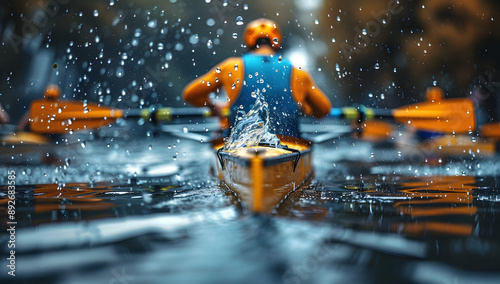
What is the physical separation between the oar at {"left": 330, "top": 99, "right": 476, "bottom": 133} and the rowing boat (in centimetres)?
188

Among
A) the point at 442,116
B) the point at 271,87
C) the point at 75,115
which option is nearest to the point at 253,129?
the point at 271,87

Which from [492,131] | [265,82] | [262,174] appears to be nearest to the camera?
[262,174]

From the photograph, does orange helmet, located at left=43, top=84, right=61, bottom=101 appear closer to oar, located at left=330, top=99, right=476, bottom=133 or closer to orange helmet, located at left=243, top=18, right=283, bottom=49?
orange helmet, located at left=243, top=18, right=283, bottom=49

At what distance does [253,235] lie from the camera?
5.70 ft

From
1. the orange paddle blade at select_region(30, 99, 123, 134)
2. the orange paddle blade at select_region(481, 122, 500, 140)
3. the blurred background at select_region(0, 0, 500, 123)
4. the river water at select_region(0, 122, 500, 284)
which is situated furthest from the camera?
the blurred background at select_region(0, 0, 500, 123)

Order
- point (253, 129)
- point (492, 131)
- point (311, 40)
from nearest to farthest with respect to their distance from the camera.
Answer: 1. point (253, 129)
2. point (492, 131)
3. point (311, 40)

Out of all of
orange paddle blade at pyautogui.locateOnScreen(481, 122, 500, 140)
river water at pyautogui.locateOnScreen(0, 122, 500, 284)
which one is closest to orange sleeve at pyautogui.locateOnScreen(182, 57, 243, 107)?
river water at pyautogui.locateOnScreen(0, 122, 500, 284)

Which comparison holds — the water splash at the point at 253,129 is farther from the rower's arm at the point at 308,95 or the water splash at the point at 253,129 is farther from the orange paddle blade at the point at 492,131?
the orange paddle blade at the point at 492,131

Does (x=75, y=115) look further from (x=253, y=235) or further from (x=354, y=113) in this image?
(x=253, y=235)

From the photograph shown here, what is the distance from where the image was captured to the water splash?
2.74 meters

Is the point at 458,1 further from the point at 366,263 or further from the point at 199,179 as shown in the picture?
the point at 366,263

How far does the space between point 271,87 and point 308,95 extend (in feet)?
1.80

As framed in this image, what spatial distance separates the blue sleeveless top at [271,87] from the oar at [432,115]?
4.44ft

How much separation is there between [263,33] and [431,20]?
9.18 meters
